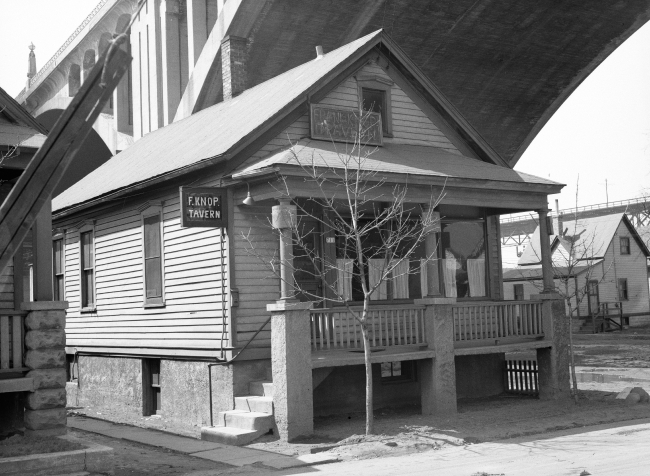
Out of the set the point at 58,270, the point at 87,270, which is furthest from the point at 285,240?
the point at 58,270

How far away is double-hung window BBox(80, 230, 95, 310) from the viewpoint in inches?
825

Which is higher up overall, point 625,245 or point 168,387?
point 625,245

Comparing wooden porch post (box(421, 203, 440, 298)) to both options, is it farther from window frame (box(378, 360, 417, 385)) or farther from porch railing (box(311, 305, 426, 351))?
window frame (box(378, 360, 417, 385))

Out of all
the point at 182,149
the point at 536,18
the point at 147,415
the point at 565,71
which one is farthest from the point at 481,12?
the point at 147,415

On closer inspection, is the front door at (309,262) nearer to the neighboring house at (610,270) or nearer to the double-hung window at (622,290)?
the neighboring house at (610,270)

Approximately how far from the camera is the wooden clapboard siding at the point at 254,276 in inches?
622

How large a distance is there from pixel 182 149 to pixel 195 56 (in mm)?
19633

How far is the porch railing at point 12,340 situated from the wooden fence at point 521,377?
447 inches

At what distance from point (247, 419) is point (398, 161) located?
5.92m

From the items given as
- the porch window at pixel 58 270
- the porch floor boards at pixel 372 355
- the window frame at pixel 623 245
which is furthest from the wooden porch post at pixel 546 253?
the window frame at pixel 623 245

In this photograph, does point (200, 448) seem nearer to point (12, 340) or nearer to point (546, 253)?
point (12, 340)

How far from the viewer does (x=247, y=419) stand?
47.4 ft

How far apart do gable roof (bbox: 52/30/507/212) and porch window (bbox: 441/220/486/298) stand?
6.10 feet

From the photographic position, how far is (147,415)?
61.4 ft
